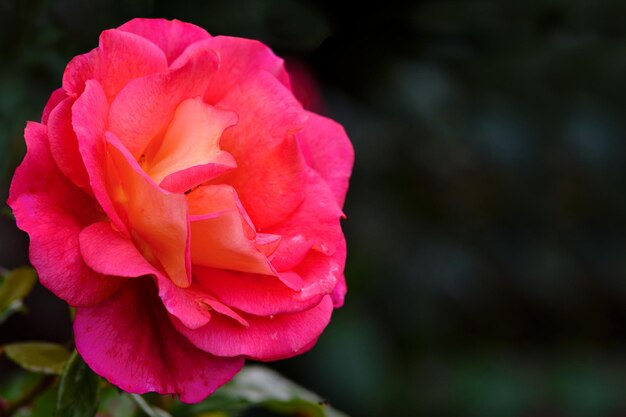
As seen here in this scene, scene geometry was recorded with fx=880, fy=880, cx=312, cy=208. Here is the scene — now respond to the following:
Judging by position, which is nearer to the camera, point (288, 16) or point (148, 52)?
point (148, 52)

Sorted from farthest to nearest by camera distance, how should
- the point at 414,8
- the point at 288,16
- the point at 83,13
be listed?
the point at 414,8, the point at 288,16, the point at 83,13

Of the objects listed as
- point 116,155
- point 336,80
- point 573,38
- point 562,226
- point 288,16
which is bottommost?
point 562,226

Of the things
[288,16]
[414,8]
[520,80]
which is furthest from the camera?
[520,80]

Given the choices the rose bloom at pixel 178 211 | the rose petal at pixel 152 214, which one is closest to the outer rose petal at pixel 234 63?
the rose bloom at pixel 178 211

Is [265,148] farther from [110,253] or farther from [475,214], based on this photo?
[475,214]

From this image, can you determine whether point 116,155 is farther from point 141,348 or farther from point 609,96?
point 609,96

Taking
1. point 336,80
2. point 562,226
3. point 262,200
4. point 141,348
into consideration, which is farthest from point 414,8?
point 141,348

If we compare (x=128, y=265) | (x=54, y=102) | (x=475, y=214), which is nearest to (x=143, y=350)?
(x=128, y=265)
